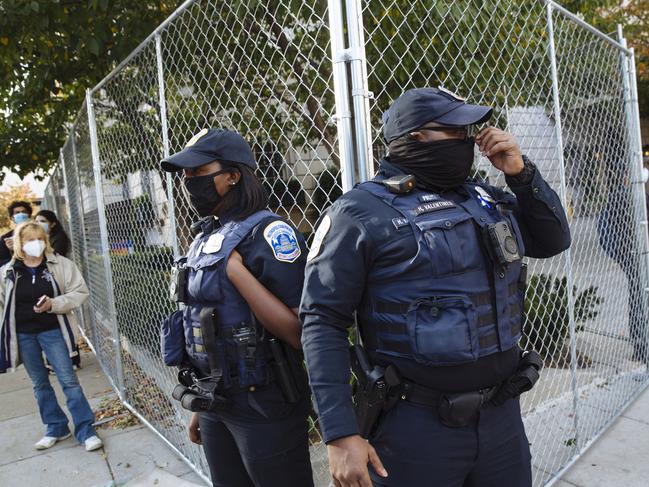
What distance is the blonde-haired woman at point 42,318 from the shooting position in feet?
13.1

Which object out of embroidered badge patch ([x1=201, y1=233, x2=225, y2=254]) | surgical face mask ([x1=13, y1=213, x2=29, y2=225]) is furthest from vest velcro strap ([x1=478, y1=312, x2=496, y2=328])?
surgical face mask ([x1=13, y1=213, x2=29, y2=225])

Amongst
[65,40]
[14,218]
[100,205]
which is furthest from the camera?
[14,218]

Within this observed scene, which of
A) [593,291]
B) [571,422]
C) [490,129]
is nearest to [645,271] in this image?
[593,291]

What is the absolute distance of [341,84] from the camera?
1946 mm

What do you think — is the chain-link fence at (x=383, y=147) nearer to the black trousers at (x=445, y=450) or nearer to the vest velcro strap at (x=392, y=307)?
the vest velcro strap at (x=392, y=307)

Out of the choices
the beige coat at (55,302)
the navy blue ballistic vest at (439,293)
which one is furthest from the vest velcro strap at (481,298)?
the beige coat at (55,302)

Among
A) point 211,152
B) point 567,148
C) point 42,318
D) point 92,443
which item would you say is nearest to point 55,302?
point 42,318

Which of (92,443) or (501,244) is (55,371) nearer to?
(92,443)

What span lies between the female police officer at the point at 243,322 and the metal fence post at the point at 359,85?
38 centimetres

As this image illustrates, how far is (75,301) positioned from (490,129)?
3.38 metres

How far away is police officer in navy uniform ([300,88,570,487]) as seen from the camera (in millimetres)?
1530

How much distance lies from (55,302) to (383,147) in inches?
100

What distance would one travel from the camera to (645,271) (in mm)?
4250

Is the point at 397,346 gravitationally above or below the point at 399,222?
below
